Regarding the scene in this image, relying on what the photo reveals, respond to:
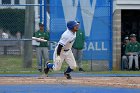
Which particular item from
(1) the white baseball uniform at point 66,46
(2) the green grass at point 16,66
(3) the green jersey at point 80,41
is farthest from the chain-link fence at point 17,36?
(1) the white baseball uniform at point 66,46

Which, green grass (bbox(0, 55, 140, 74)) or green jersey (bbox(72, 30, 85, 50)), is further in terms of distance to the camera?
green jersey (bbox(72, 30, 85, 50))

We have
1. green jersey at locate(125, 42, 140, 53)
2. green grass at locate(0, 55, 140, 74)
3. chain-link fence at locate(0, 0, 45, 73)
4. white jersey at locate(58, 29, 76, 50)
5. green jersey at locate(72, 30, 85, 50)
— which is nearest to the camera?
white jersey at locate(58, 29, 76, 50)

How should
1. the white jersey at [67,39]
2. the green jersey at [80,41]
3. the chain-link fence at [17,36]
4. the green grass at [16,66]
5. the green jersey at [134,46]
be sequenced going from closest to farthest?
1. the white jersey at [67,39]
2. the green grass at [16,66]
3. the green jersey at [80,41]
4. the chain-link fence at [17,36]
5. the green jersey at [134,46]

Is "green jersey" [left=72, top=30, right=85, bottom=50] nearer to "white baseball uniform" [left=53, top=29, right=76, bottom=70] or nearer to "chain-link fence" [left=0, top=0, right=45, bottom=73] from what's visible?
"chain-link fence" [left=0, top=0, right=45, bottom=73]

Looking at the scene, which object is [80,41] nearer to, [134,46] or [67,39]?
[134,46]

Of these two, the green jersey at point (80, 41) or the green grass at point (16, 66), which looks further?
the green jersey at point (80, 41)

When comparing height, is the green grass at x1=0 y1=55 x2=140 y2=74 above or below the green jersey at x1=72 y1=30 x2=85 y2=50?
below

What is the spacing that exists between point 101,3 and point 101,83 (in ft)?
22.4

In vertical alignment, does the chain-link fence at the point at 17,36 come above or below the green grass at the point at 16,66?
above

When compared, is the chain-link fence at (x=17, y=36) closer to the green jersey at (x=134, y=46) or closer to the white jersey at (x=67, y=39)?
the green jersey at (x=134, y=46)

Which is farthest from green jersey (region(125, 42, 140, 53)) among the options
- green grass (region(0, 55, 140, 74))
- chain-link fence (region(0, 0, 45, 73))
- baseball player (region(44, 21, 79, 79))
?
baseball player (region(44, 21, 79, 79))

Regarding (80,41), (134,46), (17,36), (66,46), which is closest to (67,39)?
(66,46)

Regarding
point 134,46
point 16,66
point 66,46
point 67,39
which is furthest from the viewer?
point 16,66

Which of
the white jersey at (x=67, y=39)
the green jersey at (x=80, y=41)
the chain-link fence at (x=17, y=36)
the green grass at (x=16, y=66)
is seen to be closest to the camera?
the white jersey at (x=67, y=39)
